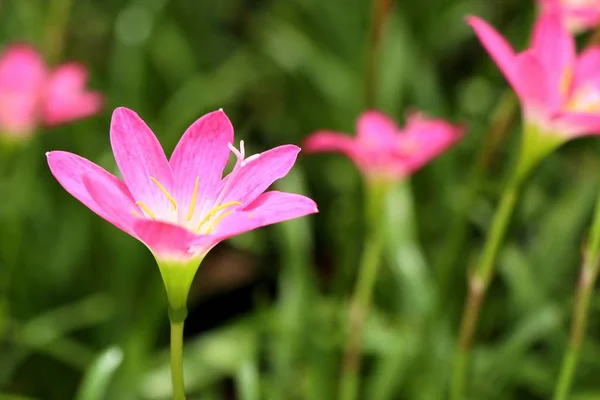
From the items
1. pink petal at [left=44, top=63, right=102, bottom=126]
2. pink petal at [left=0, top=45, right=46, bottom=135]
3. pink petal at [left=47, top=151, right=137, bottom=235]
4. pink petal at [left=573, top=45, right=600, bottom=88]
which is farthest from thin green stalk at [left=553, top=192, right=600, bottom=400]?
pink petal at [left=0, top=45, right=46, bottom=135]

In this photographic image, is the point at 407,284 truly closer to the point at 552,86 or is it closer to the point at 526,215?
the point at 526,215

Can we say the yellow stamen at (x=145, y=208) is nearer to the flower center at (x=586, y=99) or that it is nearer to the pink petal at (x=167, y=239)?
the pink petal at (x=167, y=239)

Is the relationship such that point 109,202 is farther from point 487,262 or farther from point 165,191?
point 487,262

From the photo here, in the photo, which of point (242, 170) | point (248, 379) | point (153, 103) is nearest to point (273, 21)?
point (153, 103)

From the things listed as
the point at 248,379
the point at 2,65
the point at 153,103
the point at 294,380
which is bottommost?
→ the point at 294,380

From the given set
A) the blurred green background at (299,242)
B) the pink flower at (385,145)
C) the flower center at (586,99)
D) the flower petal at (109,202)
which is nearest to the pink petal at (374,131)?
the pink flower at (385,145)

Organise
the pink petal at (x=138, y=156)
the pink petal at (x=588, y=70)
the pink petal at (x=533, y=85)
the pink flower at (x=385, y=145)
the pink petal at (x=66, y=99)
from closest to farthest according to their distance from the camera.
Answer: the pink petal at (x=138, y=156), the pink petal at (x=533, y=85), the pink petal at (x=588, y=70), the pink flower at (x=385, y=145), the pink petal at (x=66, y=99)

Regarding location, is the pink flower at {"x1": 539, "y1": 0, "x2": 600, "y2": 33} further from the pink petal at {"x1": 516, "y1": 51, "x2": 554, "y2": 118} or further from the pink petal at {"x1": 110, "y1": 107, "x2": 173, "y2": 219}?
the pink petal at {"x1": 110, "y1": 107, "x2": 173, "y2": 219}
